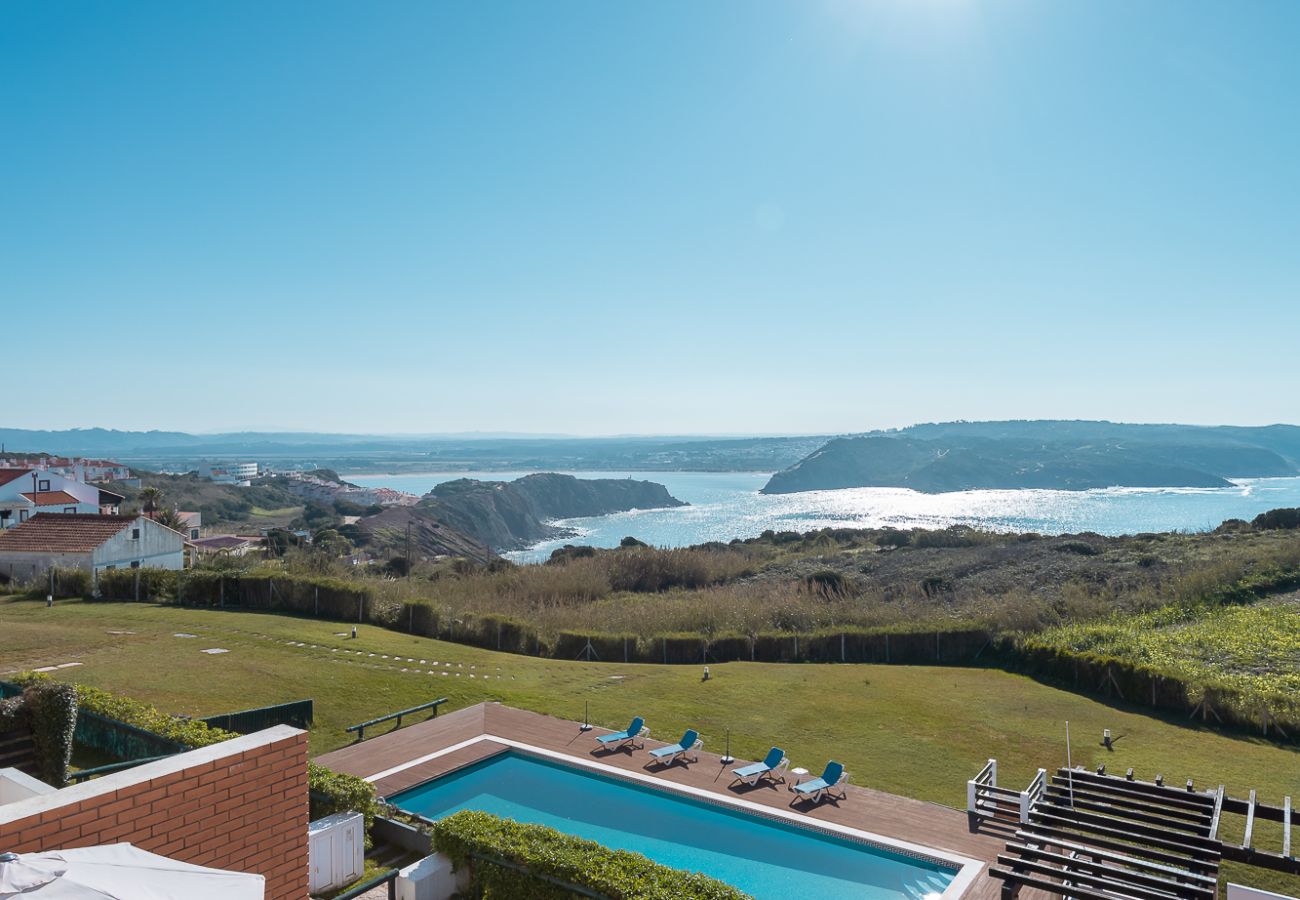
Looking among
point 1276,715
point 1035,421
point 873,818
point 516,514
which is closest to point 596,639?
point 873,818

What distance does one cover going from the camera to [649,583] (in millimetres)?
36562

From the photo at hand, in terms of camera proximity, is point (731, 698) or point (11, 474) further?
point (11, 474)

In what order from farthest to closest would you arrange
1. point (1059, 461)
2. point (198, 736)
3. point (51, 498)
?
point (1059, 461)
point (51, 498)
point (198, 736)

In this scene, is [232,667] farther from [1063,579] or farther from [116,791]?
[1063,579]

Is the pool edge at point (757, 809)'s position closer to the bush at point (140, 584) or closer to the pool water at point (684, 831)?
the pool water at point (684, 831)

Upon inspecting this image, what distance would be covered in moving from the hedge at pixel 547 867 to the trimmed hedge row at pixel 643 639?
14.3 metres

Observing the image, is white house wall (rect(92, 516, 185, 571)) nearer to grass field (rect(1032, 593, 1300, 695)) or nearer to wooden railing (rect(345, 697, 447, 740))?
wooden railing (rect(345, 697, 447, 740))

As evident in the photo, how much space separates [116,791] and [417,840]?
17.9 feet

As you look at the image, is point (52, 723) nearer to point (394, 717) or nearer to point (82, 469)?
point (394, 717)

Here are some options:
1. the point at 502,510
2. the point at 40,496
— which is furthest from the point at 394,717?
the point at 502,510

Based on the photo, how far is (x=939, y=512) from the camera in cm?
7875

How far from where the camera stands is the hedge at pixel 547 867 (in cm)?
725

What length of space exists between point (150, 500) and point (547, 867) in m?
45.5

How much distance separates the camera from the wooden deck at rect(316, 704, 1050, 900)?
1038 cm
